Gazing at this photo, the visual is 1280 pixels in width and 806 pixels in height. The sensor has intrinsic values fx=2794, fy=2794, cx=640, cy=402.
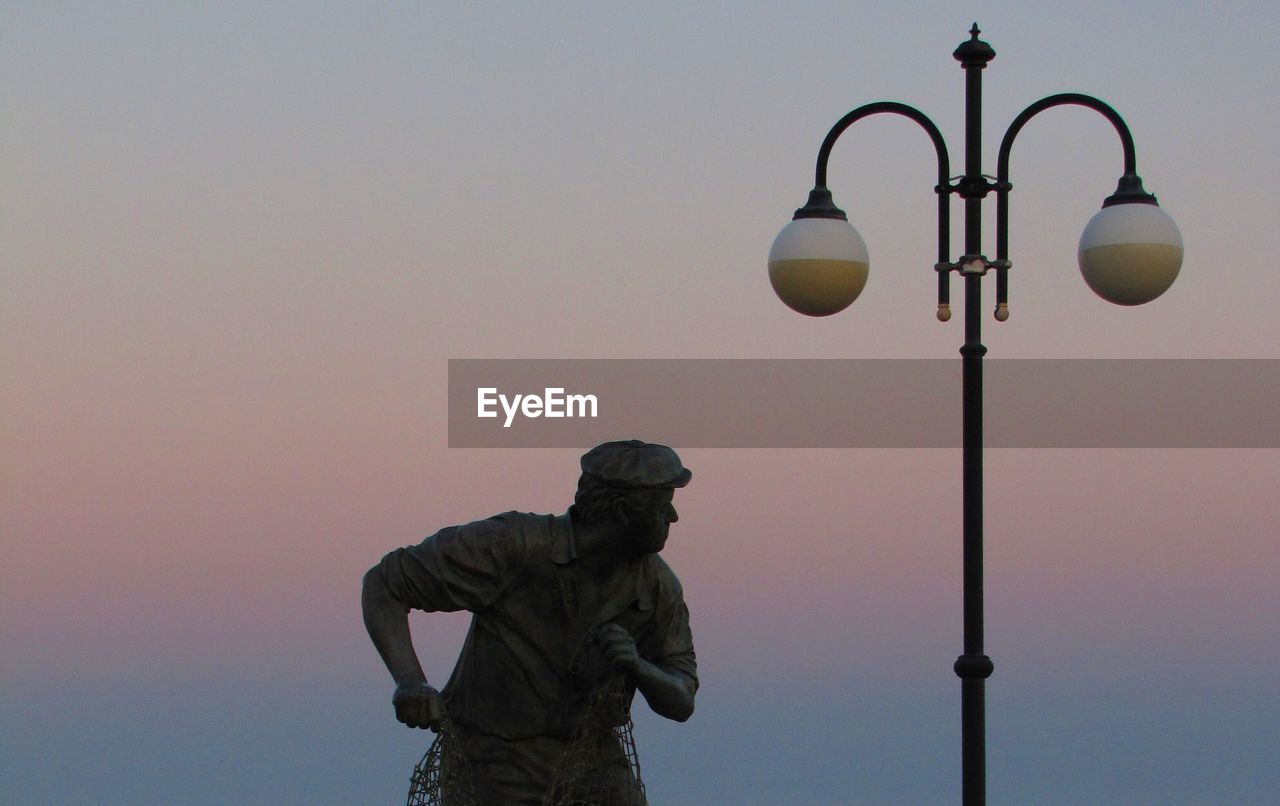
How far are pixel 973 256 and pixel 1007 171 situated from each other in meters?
0.43

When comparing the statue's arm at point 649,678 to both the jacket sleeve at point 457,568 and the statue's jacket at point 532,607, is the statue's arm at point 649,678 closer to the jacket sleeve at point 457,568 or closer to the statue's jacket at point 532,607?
the statue's jacket at point 532,607

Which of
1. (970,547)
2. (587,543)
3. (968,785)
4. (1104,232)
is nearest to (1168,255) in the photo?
(1104,232)

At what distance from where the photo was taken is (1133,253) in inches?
465

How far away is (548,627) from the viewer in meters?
9.87

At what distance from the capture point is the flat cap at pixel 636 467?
9.59 metres

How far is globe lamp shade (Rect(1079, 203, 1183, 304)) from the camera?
11828mm

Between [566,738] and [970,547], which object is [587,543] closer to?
[566,738]

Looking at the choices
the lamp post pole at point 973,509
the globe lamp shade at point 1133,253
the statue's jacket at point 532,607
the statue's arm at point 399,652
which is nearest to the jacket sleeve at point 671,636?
the statue's jacket at point 532,607

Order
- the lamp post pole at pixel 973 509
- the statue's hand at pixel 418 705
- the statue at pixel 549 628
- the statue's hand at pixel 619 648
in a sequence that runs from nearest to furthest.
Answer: the statue's hand at pixel 418 705 < the statue's hand at pixel 619 648 < the statue at pixel 549 628 < the lamp post pole at pixel 973 509

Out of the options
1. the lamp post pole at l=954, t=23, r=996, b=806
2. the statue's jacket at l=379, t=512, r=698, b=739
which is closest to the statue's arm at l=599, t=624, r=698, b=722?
the statue's jacket at l=379, t=512, r=698, b=739

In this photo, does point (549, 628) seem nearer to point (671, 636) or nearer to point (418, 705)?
point (671, 636)

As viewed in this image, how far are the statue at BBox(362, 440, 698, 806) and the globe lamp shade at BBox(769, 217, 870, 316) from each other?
7.60ft

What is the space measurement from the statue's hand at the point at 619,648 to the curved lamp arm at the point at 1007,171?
3040mm

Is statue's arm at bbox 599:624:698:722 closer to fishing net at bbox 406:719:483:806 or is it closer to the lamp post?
fishing net at bbox 406:719:483:806
